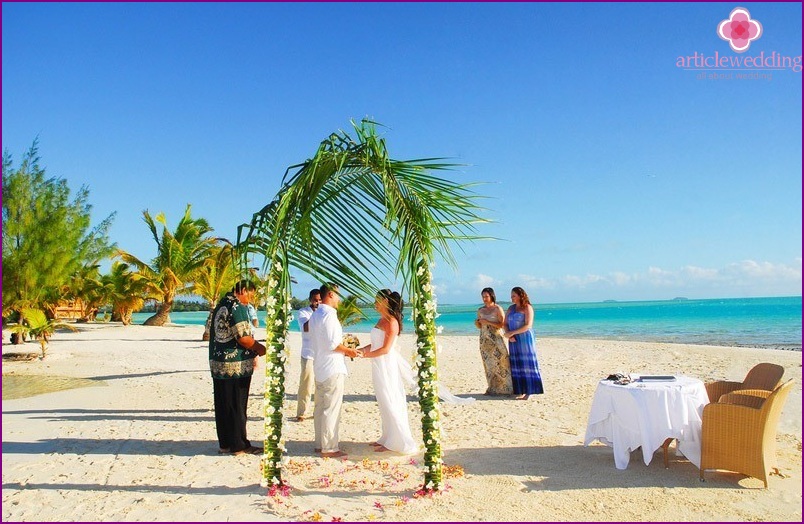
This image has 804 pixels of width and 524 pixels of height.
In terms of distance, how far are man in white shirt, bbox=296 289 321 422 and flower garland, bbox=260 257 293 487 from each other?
7.18 ft

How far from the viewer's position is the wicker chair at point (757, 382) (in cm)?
630

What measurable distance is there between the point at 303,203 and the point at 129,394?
294 inches

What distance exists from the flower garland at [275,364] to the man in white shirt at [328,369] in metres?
0.92

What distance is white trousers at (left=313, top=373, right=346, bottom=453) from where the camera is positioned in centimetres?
644

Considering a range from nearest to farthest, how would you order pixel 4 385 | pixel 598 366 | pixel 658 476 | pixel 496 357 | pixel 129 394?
1. pixel 658 476
2. pixel 496 357
3. pixel 129 394
4. pixel 4 385
5. pixel 598 366

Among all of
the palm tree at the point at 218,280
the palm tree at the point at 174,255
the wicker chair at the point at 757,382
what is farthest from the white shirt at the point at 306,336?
the palm tree at the point at 174,255

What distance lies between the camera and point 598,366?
14852 millimetres

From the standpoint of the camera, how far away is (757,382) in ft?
21.3

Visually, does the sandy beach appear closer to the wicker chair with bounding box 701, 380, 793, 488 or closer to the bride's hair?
the wicker chair with bounding box 701, 380, 793, 488

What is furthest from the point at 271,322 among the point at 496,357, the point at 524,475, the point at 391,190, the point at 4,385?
the point at 4,385

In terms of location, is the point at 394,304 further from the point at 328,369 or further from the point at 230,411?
the point at 230,411

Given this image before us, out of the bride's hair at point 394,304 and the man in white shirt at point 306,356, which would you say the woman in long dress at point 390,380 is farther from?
the man in white shirt at point 306,356

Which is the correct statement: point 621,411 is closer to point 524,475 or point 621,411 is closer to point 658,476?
point 658,476

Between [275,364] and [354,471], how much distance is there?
1428 mm
